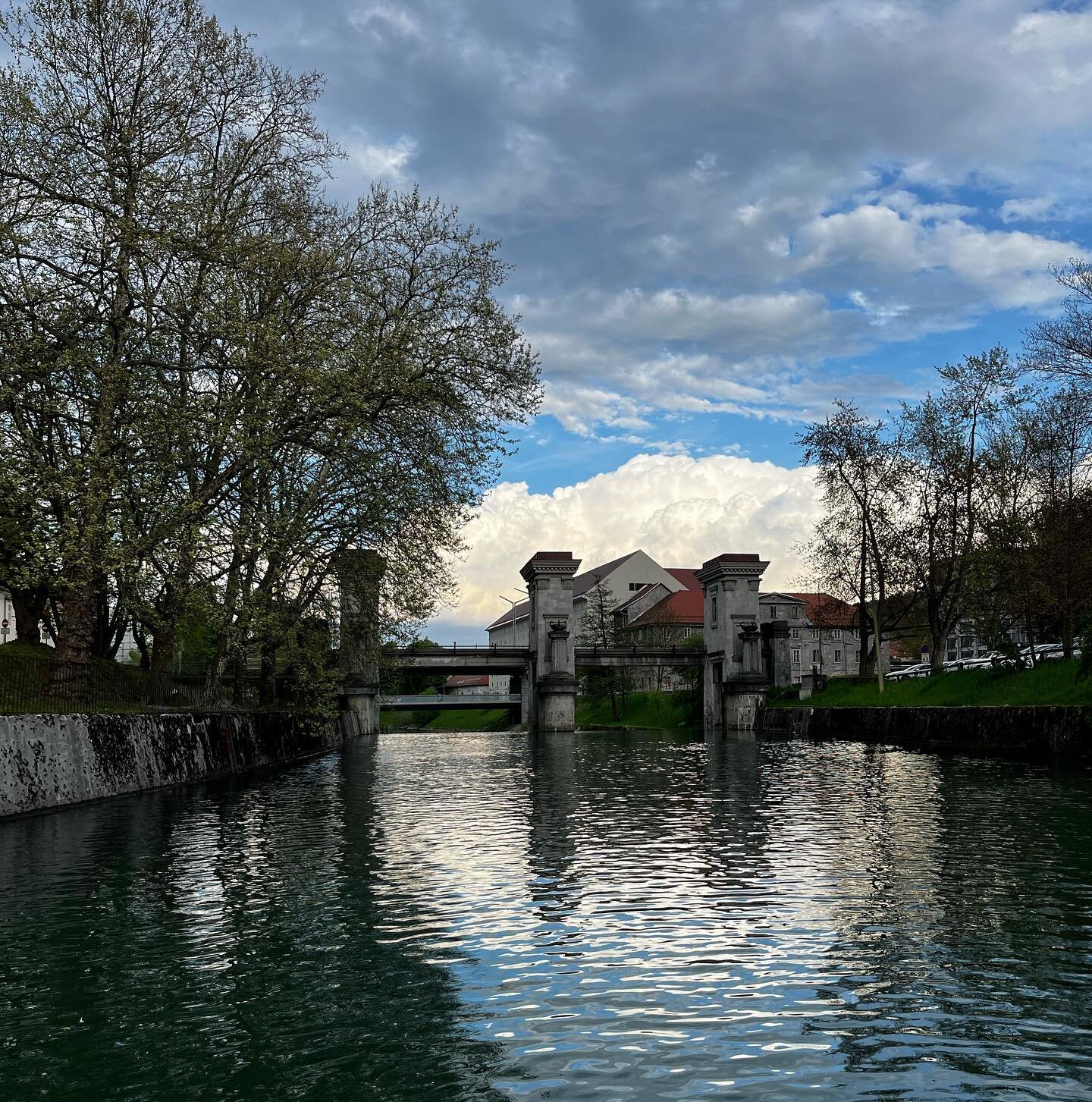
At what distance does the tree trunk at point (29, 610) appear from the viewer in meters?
34.9

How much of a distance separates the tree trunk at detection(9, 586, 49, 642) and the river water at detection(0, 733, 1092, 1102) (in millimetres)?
16228

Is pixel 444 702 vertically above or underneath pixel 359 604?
underneath

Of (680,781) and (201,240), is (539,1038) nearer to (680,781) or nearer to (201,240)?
(680,781)

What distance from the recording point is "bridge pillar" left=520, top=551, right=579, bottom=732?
80.9 metres

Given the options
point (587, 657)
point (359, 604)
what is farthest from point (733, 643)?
point (359, 604)

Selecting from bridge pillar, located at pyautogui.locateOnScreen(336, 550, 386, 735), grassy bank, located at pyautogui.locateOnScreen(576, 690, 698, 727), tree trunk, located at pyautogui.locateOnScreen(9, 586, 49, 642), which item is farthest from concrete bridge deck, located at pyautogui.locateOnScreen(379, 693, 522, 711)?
tree trunk, located at pyautogui.locateOnScreen(9, 586, 49, 642)

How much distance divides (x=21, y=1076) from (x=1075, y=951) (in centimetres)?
820

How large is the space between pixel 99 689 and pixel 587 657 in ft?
202

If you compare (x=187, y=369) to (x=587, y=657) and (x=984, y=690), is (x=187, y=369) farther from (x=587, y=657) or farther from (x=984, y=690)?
(x=587, y=657)

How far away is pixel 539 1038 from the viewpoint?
7.27m

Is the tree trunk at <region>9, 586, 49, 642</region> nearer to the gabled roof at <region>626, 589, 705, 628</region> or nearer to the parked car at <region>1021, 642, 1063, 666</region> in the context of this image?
the parked car at <region>1021, 642, 1063, 666</region>

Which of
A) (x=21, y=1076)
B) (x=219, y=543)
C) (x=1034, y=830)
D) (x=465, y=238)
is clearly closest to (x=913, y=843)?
(x=1034, y=830)

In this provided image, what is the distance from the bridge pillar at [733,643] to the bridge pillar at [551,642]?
11.0 metres

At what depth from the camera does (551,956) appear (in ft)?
31.3
